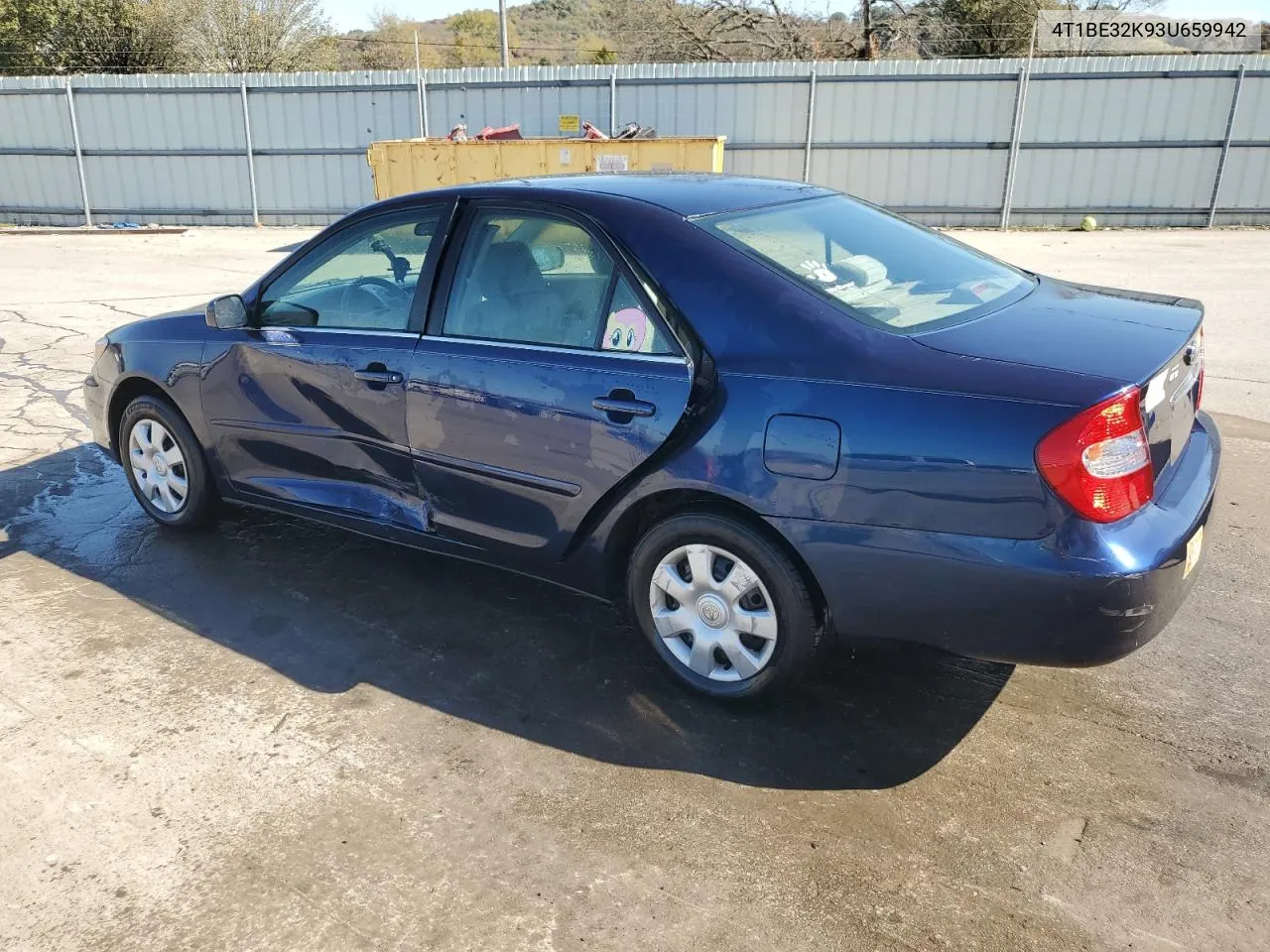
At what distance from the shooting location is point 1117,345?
292 cm

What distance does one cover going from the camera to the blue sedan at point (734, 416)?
8.70ft

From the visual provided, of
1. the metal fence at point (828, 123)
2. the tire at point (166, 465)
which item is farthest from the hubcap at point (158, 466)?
the metal fence at point (828, 123)

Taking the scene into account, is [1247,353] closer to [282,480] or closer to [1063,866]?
[1063,866]

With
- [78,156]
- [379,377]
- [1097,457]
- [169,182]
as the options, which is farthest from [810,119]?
[1097,457]

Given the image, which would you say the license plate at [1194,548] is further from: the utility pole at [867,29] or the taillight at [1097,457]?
the utility pole at [867,29]

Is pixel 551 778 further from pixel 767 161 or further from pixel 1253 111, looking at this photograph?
pixel 1253 111

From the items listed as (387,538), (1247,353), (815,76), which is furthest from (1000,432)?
(815,76)

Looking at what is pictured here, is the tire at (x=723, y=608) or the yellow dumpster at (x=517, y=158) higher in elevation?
the yellow dumpster at (x=517, y=158)

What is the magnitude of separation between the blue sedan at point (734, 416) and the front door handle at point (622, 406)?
11mm

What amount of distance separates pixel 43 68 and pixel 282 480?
33.1m

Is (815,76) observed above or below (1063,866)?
above

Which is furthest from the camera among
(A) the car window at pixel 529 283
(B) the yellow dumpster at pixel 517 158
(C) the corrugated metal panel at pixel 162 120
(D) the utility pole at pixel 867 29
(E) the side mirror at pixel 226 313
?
(D) the utility pole at pixel 867 29

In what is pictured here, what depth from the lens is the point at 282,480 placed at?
4.33 metres

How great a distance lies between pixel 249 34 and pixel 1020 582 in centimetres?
3463
